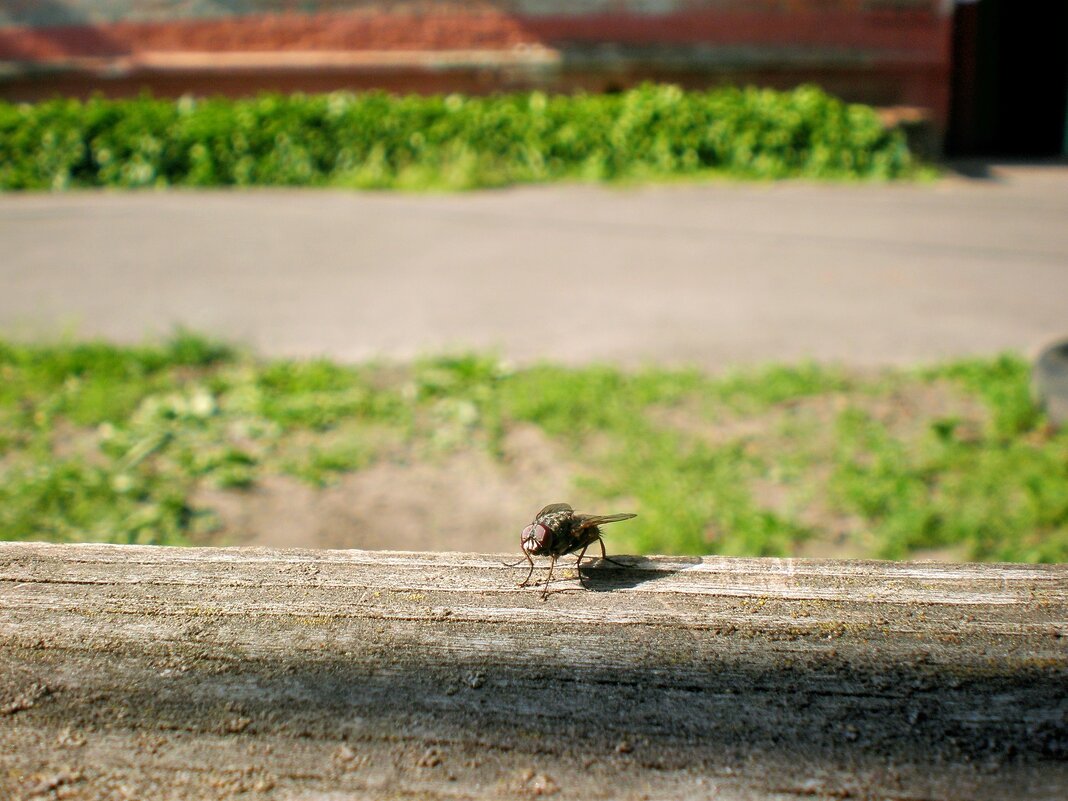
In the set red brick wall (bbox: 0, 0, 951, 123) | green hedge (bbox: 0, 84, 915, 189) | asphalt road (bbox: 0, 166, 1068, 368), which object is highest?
red brick wall (bbox: 0, 0, 951, 123)

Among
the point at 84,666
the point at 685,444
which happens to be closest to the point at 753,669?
the point at 84,666

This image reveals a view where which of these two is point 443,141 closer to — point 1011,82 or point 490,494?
point 490,494

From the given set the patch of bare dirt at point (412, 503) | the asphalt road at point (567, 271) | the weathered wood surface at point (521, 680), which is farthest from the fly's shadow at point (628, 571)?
the asphalt road at point (567, 271)

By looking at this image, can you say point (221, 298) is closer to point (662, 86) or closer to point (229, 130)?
point (229, 130)

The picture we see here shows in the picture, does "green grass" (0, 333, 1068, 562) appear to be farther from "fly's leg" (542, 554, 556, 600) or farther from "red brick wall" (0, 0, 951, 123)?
"red brick wall" (0, 0, 951, 123)

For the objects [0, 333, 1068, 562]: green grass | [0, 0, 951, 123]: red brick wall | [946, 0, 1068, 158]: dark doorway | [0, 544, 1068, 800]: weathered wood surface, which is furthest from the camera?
[946, 0, 1068, 158]: dark doorway

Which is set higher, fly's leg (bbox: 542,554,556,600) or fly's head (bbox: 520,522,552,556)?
fly's leg (bbox: 542,554,556,600)

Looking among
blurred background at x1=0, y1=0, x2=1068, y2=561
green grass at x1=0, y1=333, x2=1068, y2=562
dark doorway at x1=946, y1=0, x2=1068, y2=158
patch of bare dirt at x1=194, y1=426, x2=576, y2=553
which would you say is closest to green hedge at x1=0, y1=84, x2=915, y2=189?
blurred background at x1=0, y1=0, x2=1068, y2=561
